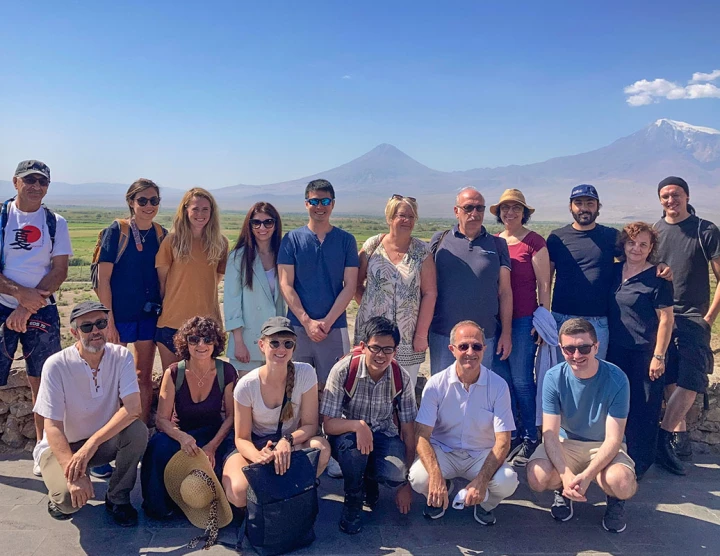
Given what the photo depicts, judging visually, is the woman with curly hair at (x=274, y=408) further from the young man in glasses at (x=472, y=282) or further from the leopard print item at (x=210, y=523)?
the young man in glasses at (x=472, y=282)

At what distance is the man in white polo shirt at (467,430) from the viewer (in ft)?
12.7

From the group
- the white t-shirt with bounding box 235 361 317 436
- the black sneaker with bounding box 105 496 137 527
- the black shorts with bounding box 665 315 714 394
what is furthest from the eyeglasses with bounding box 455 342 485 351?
the black sneaker with bounding box 105 496 137 527

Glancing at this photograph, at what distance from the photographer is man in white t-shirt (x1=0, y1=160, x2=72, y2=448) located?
457 cm

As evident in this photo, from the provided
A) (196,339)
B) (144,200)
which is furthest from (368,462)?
(144,200)

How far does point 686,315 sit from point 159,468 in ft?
15.6

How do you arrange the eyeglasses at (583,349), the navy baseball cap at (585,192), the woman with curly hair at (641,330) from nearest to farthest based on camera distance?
the eyeglasses at (583,349), the woman with curly hair at (641,330), the navy baseball cap at (585,192)

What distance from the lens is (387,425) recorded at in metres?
4.30

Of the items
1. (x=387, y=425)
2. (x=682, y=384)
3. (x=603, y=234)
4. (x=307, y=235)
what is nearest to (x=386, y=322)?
(x=387, y=425)

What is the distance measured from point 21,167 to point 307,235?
2.52 meters

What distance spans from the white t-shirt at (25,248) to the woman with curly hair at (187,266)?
95 cm

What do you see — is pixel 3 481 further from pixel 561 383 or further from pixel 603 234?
pixel 603 234

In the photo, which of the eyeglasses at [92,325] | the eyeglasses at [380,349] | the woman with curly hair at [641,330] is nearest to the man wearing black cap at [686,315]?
the woman with curly hair at [641,330]

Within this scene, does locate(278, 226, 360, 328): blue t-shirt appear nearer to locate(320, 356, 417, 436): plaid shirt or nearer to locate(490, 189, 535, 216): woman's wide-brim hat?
locate(320, 356, 417, 436): plaid shirt

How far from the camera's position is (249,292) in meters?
4.86
